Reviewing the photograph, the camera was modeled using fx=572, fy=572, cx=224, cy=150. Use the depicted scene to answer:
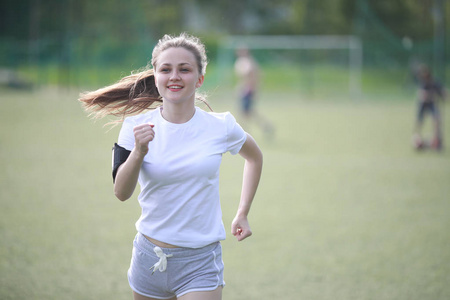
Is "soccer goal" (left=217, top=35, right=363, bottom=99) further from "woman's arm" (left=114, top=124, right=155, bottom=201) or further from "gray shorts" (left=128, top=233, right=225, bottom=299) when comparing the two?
"woman's arm" (left=114, top=124, right=155, bottom=201)

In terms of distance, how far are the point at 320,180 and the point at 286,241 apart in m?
3.79

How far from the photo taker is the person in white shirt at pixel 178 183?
2924mm

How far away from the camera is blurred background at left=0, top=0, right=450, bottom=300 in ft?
18.2

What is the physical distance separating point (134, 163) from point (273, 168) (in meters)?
8.94

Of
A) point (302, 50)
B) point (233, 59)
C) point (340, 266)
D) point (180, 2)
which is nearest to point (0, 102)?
point (233, 59)

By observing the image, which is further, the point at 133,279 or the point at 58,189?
the point at 58,189

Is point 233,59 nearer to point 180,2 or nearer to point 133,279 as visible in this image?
point 180,2

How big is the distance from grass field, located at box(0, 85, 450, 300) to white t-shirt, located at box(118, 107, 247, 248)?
7.09ft

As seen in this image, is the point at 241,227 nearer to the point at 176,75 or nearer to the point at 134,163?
the point at 134,163

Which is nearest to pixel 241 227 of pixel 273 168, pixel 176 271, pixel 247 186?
pixel 247 186

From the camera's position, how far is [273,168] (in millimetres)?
11562

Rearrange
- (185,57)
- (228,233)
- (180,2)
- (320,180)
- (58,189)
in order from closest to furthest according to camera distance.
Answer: (185,57) → (228,233) → (58,189) → (320,180) → (180,2)

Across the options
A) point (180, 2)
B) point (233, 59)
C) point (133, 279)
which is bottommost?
point (133, 279)

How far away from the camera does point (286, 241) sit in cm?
670
